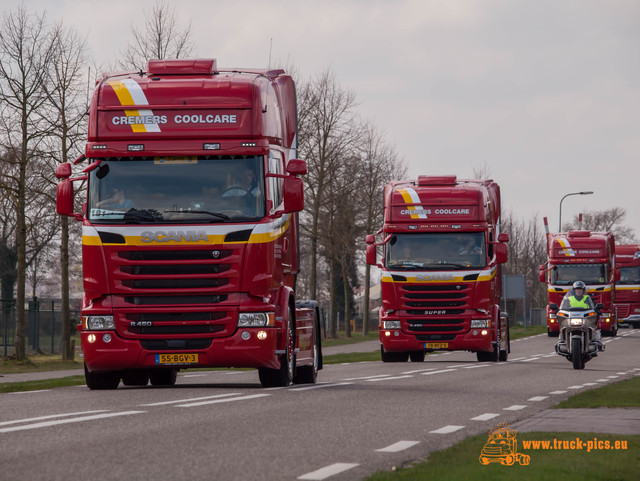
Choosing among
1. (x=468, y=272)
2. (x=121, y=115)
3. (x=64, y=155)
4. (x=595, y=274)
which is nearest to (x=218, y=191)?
(x=121, y=115)

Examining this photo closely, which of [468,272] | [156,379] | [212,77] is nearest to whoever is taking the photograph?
[212,77]

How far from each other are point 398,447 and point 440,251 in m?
16.9

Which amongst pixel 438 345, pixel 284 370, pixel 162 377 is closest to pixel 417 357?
pixel 438 345

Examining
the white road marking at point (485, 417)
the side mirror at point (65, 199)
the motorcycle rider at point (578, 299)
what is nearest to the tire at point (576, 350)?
the motorcycle rider at point (578, 299)

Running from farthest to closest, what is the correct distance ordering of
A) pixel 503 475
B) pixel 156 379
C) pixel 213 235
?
1. pixel 156 379
2. pixel 213 235
3. pixel 503 475

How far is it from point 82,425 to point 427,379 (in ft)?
34.6

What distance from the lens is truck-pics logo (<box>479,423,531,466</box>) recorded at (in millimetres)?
8630

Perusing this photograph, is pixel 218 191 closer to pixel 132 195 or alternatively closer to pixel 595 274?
pixel 132 195

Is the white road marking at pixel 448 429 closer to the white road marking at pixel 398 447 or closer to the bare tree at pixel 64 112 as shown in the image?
the white road marking at pixel 398 447

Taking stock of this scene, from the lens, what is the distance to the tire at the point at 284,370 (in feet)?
53.7

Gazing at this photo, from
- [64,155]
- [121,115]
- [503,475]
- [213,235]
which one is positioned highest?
[64,155]

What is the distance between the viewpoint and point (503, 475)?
774 cm

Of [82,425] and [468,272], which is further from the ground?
[468,272]

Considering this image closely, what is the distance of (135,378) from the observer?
18.3 m
